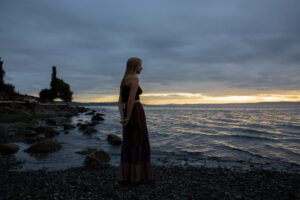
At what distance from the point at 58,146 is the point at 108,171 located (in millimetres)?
7184

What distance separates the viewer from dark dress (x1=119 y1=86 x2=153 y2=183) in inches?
259

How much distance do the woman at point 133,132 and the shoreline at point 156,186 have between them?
0.48 metres

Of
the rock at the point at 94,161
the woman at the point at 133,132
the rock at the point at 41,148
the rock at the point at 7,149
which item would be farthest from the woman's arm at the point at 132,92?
the rock at the point at 7,149

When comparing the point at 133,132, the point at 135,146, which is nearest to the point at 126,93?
the point at 133,132

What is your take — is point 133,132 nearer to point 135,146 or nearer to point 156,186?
point 135,146

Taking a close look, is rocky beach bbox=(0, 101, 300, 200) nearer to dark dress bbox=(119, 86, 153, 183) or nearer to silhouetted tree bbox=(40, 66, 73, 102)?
dark dress bbox=(119, 86, 153, 183)

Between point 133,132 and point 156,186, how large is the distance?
6.24ft

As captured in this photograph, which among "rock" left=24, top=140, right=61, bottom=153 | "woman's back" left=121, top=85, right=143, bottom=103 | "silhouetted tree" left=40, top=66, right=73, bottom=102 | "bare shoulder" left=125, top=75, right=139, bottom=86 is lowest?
"rock" left=24, top=140, right=61, bottom=153

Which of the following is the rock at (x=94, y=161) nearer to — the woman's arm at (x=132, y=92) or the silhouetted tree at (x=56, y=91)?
the woman's arm at (x=132, y=92)

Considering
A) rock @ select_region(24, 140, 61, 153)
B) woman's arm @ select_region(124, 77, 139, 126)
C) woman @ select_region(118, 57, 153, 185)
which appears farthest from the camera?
rock @ select_region(24, 140, 61, 153)

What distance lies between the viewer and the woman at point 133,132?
6402mm

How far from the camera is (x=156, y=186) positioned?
7211 mm

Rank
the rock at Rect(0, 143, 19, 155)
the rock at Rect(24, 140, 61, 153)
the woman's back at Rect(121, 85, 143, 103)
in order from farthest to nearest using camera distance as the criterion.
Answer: the rock at Rect(24, 140, 61, 153), the rock at Rect(0, 143, 19, 155), the woman's back at Rect(121, 85, 143, 103)

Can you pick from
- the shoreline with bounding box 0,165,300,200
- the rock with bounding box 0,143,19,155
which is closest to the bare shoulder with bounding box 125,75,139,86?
the shoreline with bounding box 0,165,300,200
